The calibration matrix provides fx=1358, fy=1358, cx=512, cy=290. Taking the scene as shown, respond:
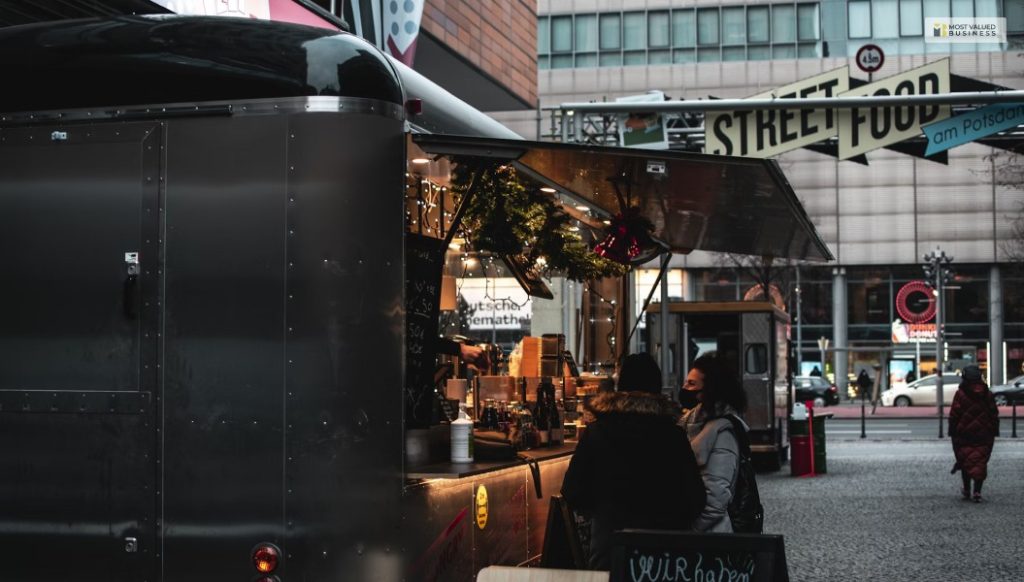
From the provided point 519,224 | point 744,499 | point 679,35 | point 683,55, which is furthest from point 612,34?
point 744,499

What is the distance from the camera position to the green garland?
8289 mm

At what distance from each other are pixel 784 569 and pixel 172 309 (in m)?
2.80

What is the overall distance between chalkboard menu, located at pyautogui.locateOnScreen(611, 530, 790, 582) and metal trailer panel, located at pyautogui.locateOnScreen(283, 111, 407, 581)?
1.00 m

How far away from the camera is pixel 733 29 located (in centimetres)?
5562

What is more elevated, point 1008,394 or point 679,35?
point 679,35

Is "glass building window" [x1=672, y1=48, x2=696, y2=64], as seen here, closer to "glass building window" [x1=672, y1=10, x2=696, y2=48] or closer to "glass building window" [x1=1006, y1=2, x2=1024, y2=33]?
"glass building window" [x1=672, y1=10, x2=696, y2=48]

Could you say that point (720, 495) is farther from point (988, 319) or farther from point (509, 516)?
point (988, 319)

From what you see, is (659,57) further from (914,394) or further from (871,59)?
(871,59)

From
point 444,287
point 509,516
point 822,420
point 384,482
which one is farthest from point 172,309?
point 822,420

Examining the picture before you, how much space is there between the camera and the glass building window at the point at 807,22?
54.5 meters

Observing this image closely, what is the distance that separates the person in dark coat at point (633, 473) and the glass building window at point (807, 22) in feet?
166

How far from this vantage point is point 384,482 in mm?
5785

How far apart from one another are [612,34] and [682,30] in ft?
9.47

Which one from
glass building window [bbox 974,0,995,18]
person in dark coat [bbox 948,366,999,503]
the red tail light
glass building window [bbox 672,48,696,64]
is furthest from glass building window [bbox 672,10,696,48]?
the red tail light
